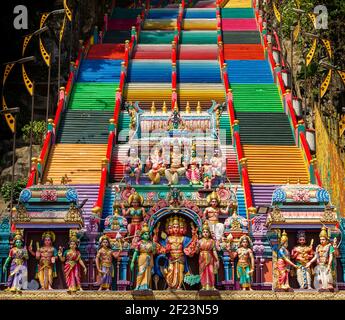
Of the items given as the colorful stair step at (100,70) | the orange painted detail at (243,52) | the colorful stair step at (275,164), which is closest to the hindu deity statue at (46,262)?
the colorful stair step at (275,164)

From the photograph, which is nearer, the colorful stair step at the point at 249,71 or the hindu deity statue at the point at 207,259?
the hindu deity statue at the point at 207,259

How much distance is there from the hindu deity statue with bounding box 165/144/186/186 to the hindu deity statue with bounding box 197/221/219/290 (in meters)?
7.24

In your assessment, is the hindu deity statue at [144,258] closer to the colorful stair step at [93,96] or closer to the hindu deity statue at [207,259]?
the hindu deity statue at [207,259]

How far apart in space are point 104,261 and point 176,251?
189 centimetres

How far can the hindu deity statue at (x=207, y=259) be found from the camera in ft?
67.1

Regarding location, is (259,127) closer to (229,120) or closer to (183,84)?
(229,120)

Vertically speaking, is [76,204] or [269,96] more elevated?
[269,96]

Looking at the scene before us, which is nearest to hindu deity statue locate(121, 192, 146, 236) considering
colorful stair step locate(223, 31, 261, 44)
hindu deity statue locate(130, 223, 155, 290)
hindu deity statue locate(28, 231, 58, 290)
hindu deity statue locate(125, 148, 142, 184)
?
hindu deity statue locate(130, 223, 155, 290)

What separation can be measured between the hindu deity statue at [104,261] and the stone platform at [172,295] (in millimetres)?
1578

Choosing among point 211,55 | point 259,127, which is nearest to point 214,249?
point 259,127

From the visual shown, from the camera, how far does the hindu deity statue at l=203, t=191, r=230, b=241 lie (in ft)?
78.0
